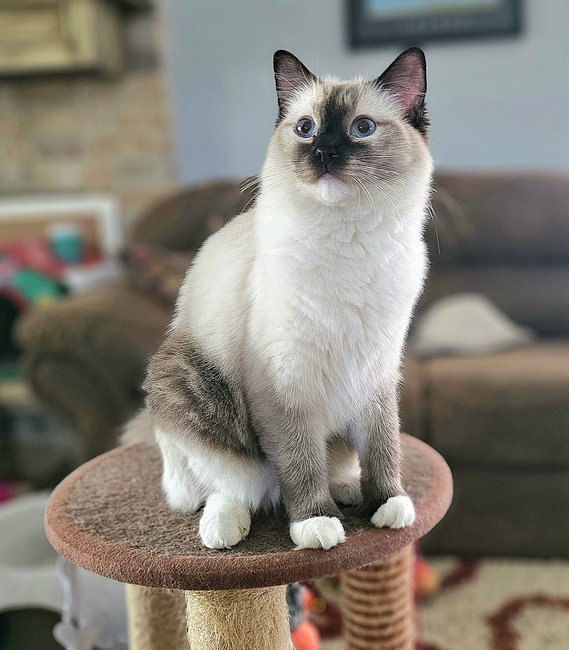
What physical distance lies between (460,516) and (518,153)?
4.50 feet

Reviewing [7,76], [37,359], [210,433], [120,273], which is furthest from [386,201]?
[7,76]

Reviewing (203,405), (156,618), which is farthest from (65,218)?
(203,405)

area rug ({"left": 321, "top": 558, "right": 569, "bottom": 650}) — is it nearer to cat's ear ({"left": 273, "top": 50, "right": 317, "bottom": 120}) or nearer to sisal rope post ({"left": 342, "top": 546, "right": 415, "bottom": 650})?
sisal rope post ({"left": 342, "top": 546, "right": 415, "bottom": 650})

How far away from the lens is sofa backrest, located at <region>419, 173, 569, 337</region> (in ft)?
7.13

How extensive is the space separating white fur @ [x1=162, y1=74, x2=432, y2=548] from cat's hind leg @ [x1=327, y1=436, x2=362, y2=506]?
46mm

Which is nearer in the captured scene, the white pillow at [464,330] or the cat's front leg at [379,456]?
the cat's front leg at [379,456]

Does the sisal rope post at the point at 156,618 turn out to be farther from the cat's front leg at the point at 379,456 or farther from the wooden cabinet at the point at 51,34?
the wooden cabinet at the point at 51,34

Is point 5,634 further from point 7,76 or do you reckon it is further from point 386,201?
point 7,76

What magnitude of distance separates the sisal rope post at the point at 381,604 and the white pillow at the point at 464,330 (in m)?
1.01

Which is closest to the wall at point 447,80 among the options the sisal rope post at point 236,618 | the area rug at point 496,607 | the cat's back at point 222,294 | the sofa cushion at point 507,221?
the sofa cushion at point 507,221

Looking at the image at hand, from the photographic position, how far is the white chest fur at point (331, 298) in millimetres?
706

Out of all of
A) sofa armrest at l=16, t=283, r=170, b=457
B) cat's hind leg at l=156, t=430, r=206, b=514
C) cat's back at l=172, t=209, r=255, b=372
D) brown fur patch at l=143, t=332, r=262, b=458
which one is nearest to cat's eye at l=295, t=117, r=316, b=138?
cat's back at l=172, t=209, r=255, b=372

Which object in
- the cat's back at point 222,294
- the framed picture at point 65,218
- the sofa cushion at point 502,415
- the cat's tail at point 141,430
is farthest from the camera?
the framed picture at point 65,218

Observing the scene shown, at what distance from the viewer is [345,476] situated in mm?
839
